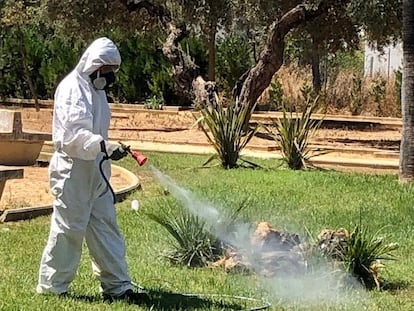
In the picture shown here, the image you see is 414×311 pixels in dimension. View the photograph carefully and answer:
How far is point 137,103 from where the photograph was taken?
26250 mm

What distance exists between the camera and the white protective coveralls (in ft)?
18.1

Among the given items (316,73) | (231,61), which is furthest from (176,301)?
(231,61)

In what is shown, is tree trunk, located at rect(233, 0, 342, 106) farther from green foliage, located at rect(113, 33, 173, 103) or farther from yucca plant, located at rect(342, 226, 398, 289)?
yucca plant, located at rect(342, 226, 398, 289)

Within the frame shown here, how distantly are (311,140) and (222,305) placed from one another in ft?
39.9

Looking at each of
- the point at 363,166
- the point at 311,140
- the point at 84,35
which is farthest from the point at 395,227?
the point at 84,35

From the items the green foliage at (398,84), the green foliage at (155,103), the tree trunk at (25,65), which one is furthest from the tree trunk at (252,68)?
the green foliage at (398,84)

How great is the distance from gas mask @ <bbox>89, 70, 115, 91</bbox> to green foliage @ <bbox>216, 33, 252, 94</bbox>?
769 inches

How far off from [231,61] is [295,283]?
19415mm

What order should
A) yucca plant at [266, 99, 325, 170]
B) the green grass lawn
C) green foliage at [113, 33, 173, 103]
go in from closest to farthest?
the green grass lawn, yucca plant at [266, 99, 325, 170], green foliage at [113, 33, 173, 103]

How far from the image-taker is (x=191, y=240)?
700 centimetres

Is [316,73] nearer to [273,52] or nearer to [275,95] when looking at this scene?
[275,95]

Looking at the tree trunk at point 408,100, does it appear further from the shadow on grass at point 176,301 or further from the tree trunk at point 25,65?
the tree trunk at point 25,65

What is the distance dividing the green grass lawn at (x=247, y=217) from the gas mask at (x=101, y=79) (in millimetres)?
1343

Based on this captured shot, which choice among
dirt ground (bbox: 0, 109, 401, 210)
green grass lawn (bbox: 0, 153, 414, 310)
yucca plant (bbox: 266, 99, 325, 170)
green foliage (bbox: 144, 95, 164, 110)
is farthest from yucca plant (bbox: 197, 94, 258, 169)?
green foliage (bbox: 144, 95, 164, 110)
